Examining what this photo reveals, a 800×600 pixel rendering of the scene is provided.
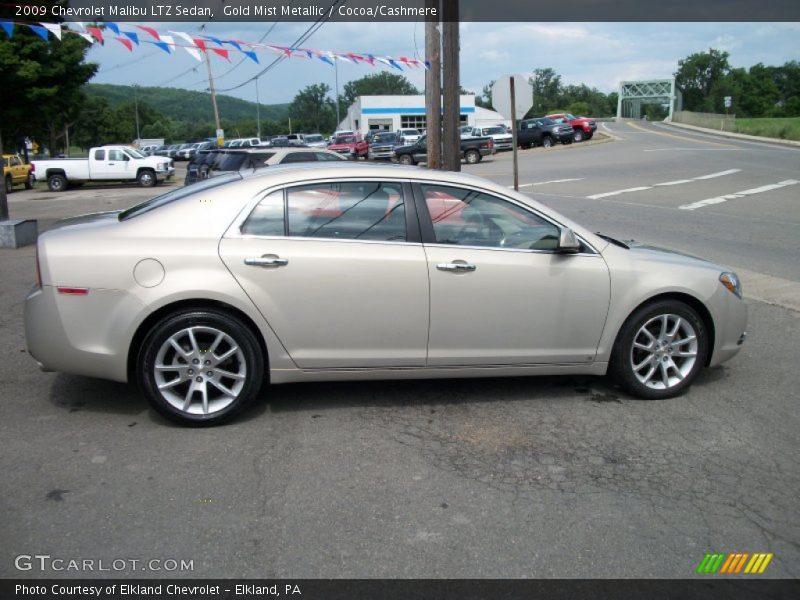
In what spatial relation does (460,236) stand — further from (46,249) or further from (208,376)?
(46,249)

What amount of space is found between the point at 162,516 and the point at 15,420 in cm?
176

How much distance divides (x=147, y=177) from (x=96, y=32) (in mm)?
21101

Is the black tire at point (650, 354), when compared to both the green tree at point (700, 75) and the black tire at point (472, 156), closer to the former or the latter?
the black tire at point (472, 156)

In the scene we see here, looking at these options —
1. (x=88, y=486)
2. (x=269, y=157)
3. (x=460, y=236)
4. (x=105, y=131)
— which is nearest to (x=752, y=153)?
(x=269, y=157)

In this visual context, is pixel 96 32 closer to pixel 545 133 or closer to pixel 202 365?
pixel 202 365

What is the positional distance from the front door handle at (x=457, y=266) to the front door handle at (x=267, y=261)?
0.98m

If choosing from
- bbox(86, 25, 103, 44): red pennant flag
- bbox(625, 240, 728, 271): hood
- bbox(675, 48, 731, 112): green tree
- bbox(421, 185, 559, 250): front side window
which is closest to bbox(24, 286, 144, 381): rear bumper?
bbox(421, 185, 559, 250): front side window

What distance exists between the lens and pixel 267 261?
447cm

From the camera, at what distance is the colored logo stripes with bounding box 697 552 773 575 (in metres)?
3.15

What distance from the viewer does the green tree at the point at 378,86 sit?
14775 cm

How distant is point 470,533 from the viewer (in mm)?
3379

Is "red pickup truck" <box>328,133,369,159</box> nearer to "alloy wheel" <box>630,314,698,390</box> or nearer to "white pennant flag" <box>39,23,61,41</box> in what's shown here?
"white pennant flag" <box>39,23,61,41</box>
